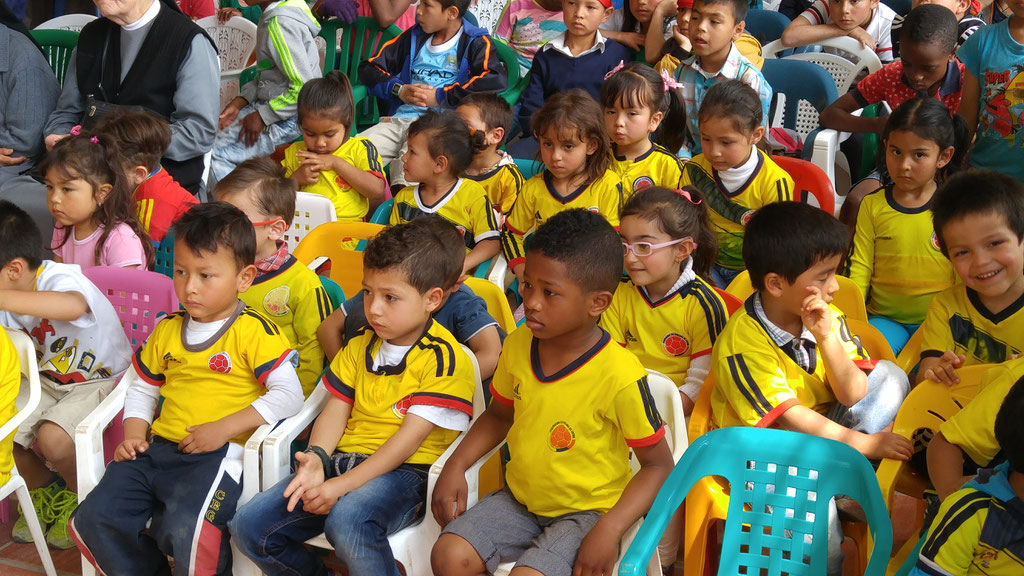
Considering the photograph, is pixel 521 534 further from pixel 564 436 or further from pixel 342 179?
pixel 342 179

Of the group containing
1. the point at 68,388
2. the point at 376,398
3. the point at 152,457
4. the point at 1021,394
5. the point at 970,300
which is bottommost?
the point at 68,388

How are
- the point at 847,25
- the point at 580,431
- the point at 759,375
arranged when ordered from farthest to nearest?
the point at 847,25 < the point at 759,375 < the point at 580,431

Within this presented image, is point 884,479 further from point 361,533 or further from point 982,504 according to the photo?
point 361,533

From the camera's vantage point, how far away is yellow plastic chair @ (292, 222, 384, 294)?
127 inches

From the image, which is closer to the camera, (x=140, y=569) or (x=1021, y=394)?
(x=1021, y=394)

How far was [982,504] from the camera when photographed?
1644 mm

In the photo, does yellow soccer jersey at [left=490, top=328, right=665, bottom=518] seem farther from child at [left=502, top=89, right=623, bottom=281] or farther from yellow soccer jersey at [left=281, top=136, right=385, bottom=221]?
yellow soccer jersey at [left=281, top=136, right=385, bottom=221]

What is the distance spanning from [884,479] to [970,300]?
560 millimetres

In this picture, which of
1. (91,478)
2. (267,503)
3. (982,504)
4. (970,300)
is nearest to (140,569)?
(91,478)

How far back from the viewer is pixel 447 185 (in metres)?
3.47

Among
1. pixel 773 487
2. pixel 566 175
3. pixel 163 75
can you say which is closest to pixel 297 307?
pixel 566 175

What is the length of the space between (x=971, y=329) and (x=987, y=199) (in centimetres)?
32

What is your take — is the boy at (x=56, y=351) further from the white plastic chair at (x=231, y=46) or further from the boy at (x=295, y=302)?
the white plastic chair at (x=231, y=46)

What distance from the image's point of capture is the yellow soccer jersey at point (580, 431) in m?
1.96
